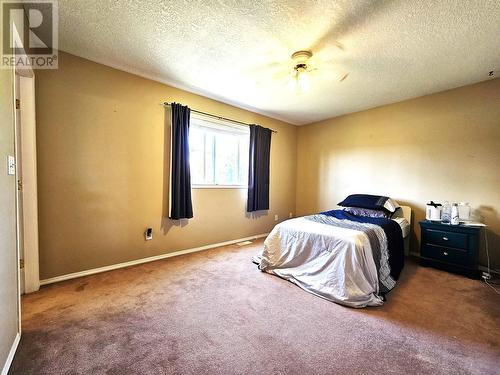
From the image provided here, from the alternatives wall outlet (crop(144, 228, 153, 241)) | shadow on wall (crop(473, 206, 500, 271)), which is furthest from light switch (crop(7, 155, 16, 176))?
shadow on wall (crop(473, 206, 500, 271))

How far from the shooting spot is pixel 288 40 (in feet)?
6.98

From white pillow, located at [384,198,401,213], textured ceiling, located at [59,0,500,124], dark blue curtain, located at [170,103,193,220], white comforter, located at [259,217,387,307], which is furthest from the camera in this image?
white pillow, located at [384,198,401,213]

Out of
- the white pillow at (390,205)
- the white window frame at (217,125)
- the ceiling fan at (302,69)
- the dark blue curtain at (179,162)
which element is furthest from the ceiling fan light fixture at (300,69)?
the white pillow at (390,205)

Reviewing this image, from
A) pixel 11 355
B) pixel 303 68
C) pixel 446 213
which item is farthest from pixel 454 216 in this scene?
pixel 11 355

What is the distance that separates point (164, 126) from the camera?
3.10m

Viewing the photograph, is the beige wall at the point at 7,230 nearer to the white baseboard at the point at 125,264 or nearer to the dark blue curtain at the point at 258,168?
the white baseboard at the point at 125,264

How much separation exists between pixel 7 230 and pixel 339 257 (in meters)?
2.53

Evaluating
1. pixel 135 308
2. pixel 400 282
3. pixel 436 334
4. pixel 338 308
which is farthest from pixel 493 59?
pixel 135 308

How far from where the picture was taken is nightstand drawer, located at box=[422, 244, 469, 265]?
8.88ft

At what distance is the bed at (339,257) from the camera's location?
81.4 inches

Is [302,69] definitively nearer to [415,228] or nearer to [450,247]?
[450,247]

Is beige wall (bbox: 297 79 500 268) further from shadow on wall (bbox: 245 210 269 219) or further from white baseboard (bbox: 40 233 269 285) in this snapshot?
white baseboard (bbox: 40 233 269 285)

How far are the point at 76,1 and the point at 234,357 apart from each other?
289 centimetres

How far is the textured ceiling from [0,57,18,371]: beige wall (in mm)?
1066
